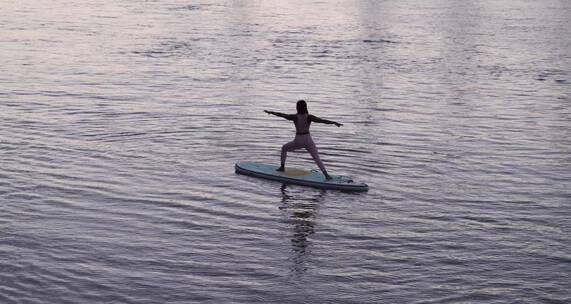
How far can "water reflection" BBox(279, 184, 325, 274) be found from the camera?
16.1m

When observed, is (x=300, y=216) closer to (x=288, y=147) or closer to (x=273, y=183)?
(x=273, y=183)

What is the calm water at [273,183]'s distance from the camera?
1493 centimetres

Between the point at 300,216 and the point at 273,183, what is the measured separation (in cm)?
290

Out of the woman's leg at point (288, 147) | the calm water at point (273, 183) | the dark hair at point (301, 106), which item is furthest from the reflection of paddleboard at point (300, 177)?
the dark hair at point (301, 106)

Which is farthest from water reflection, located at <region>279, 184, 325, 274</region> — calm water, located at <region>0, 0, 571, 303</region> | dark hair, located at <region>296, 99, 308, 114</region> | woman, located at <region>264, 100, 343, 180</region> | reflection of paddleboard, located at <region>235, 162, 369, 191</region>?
dark hair, located at <region>296, 99, 308, 114</region>

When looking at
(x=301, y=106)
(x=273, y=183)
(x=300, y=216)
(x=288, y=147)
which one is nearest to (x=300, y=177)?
(x=273, y=183)

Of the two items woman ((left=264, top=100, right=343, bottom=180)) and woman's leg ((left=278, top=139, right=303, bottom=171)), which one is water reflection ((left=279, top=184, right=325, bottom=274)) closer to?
woman's leg ((left=278, top=139, right=303, bottom=171))

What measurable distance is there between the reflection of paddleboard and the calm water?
10.8 inches

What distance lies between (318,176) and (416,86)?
68.8 ft

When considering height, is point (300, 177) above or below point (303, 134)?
below

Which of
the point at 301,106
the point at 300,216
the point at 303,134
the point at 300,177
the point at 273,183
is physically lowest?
the point at 300,216

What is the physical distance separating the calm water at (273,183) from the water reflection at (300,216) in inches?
2.3

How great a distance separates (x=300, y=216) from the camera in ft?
61.4

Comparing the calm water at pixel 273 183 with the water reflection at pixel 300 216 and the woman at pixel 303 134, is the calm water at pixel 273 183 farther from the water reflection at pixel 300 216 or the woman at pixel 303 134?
the woman at pixel 303 134
